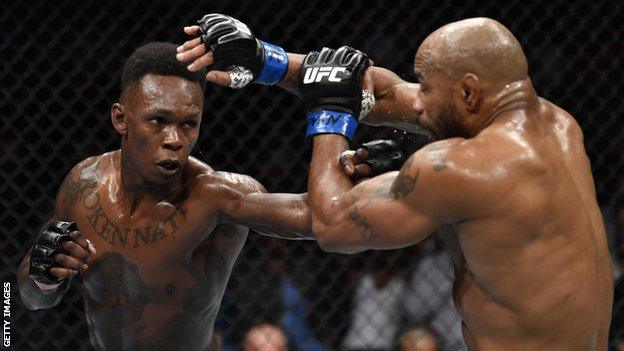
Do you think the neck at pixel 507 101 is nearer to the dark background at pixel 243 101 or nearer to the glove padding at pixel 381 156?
the glove padding at pixel 381 156

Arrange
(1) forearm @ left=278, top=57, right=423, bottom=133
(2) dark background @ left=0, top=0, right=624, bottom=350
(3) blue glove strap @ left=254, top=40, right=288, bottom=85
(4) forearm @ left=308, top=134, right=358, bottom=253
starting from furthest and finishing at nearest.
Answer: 1. (2) dark background @ left=0, top=0, right=624, bottom=350
2. (1) forearm @ left=278, top=57, right=423, bottom=133
3. (3) blue glove strap @ left=254, top=40, right=288, bottom=85
4. (4) forearm @ left=308, top=134, right=358, bottom=253

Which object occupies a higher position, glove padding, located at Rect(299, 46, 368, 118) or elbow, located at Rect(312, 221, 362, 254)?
glove padding, located at Rect(299, 46, 368, 118)

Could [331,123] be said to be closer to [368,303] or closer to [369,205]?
[369,205]

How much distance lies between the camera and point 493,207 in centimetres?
166

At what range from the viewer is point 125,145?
2.18 m

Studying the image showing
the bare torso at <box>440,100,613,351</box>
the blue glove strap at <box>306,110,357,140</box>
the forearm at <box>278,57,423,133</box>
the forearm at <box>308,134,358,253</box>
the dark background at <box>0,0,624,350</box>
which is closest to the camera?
the bare torso at <box>440,100,613,351</box>

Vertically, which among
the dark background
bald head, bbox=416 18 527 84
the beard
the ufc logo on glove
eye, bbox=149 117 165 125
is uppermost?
bald head, bbox=416 18 527 84

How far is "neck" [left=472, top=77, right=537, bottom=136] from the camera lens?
68.7 inches

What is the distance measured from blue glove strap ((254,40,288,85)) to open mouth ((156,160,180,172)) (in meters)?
0.24

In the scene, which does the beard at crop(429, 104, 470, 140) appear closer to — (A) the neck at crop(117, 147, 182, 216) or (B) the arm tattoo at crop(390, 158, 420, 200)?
(B) the arm tattoo at crop(390, 158, 420, 200)

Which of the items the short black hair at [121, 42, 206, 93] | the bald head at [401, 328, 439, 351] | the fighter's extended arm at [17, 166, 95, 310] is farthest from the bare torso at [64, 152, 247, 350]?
the bald head at [401, 328, 439, 351]

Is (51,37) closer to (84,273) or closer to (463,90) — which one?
(84,273)

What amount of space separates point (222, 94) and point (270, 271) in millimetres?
622

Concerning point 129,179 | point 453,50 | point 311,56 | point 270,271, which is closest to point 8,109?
point 270,271
